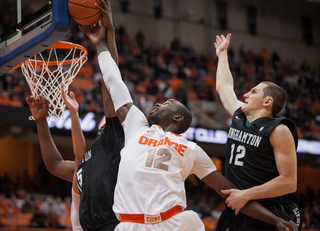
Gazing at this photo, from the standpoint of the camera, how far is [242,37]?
80.8 ft

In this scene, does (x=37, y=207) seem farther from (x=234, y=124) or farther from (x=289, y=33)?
(x=289, y=33)

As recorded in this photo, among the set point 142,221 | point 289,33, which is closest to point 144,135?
point 142,221

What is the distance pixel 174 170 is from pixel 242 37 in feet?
74.4

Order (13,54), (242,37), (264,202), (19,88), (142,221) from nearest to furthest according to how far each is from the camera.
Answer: (142,221), (264,202), (13,54), (19,88), (242,37)

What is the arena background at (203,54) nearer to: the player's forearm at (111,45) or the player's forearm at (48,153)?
the player's forearm at (48,153)

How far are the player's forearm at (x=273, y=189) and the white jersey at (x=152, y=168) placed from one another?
382 millimetres

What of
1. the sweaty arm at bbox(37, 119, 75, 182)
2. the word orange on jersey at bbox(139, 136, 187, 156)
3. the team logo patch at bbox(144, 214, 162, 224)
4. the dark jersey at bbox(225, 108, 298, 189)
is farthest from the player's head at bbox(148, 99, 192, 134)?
the sweaty arm at bbox(37, 119, 75, 182)

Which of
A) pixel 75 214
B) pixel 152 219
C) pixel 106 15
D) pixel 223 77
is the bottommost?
pixel 75 214

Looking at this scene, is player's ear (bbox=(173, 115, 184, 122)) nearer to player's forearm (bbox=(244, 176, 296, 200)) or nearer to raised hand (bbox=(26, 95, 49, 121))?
player's forearm (bbox=(244, 176, 296, 200))

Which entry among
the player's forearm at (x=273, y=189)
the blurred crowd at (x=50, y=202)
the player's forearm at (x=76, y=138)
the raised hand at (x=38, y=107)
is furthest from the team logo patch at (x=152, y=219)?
the blurred crowd at (x=50, y=202)

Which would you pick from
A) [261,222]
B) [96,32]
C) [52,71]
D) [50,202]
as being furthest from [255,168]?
[50,202]

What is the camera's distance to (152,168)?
295 centimetres

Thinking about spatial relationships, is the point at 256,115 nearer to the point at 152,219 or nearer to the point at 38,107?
the point at 152,219

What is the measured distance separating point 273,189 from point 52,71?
10.0 ft
